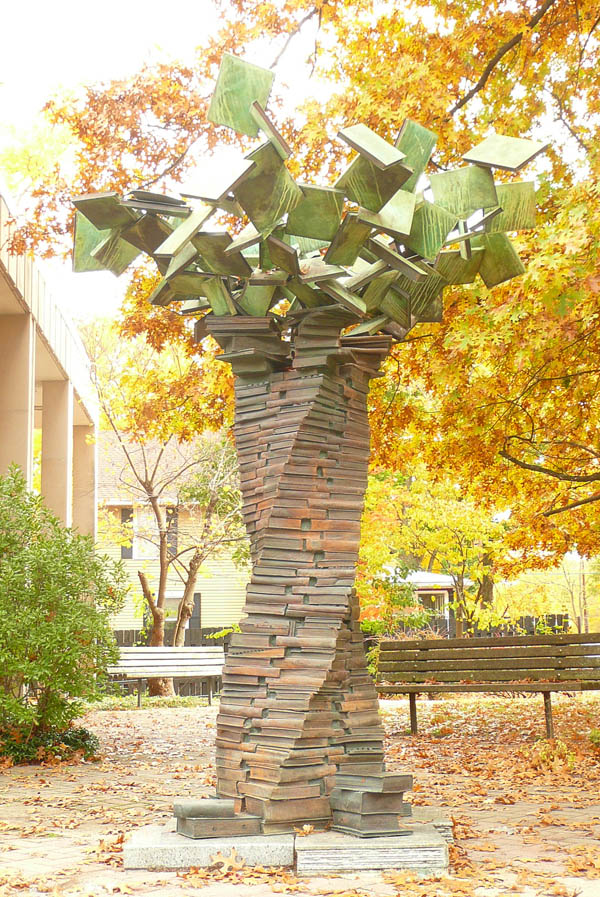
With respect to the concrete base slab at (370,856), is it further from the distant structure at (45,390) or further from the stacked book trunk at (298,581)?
the distant structure at (45,390)

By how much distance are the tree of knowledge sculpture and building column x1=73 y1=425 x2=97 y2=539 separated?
50.0 feet

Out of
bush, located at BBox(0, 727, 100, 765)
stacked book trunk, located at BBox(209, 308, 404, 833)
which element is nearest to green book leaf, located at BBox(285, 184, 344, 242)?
stacked book trunk, located at BBox(209, 308, 404, 833)

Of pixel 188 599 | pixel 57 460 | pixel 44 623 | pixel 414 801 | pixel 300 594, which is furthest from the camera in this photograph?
pixel 188 599

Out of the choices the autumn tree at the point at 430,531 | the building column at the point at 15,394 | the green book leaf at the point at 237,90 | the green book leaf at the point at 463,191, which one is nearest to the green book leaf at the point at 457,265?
the green book leaf at the point at 463,191

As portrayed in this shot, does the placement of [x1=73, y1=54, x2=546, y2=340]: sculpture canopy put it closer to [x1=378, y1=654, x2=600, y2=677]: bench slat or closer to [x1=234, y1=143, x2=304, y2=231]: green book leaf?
[x1=234, y1=143, x2=304, y2=231]: green book leaf

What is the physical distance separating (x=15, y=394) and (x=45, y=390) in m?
4.81

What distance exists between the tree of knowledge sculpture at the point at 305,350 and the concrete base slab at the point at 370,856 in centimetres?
19

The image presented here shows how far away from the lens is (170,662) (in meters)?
14.4

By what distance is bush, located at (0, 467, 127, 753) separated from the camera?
8773 mm

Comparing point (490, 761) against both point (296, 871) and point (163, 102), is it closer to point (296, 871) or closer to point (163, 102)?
point (296, 871)

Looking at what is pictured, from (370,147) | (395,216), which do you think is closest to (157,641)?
(395,216)

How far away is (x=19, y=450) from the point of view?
12.4 metres

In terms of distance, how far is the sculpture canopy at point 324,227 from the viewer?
15.2 feet

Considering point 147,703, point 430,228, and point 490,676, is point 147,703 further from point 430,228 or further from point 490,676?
point 430,228
